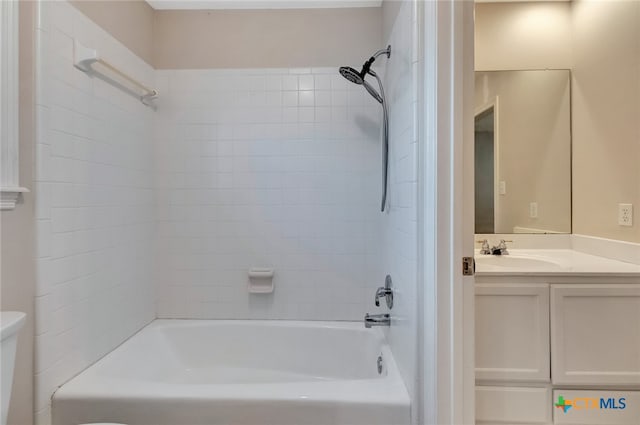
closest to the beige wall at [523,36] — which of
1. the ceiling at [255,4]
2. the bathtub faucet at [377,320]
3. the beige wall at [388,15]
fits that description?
the beige wall at [388,15]

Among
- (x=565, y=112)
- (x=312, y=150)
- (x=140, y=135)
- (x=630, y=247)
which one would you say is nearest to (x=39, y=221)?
(x=140, y=135)

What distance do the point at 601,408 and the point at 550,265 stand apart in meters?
0.63

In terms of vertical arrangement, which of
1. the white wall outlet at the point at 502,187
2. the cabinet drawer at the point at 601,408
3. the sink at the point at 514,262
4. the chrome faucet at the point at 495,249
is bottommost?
the cabinet drawer at the point at 601,408

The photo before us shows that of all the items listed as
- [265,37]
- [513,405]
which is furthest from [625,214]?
[265,37]

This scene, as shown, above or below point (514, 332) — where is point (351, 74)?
above

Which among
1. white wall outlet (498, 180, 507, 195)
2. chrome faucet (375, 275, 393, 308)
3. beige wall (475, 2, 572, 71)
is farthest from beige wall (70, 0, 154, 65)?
white wall outlet (498, 180, 507, 195)

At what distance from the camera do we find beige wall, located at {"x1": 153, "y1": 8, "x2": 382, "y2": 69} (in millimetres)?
2217

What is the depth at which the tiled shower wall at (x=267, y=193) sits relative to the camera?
7.27 ft

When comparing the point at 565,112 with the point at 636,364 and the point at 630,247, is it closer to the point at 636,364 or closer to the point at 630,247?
the point at 630,247

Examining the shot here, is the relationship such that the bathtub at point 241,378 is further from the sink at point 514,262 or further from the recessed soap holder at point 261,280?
the sink at point 514,262

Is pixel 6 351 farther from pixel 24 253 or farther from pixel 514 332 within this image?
pixel 514 332

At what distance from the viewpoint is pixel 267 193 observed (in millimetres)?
2238

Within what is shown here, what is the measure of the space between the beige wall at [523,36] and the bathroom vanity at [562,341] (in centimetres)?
133

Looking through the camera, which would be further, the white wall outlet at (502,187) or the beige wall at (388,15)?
the white wall outlet at (502,187)
